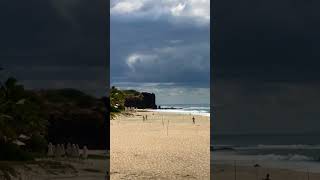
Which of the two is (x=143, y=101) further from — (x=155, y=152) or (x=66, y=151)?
(x=66, y=151)

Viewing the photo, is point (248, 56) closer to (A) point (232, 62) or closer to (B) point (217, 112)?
(A) point (232, 62)

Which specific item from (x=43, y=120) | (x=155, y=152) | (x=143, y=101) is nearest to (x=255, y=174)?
(x=43, y=120)

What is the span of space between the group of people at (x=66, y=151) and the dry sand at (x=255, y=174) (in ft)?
6.64

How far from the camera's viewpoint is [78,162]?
7930 mm

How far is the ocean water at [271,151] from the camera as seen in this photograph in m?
8.47

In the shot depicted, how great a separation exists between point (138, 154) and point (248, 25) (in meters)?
10.1

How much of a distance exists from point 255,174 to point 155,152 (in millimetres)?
9321

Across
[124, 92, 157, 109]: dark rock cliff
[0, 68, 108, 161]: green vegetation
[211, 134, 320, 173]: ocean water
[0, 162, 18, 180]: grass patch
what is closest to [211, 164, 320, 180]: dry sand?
[211, 134, 320, 173]: ocean water

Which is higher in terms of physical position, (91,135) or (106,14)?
(106,14)

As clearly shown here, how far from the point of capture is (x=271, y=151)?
11.0 m

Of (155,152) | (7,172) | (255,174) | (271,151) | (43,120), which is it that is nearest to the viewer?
(7,172)

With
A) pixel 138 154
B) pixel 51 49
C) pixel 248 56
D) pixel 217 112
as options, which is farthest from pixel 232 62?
pixel 138 154

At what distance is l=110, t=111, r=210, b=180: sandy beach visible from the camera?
43.4 ft

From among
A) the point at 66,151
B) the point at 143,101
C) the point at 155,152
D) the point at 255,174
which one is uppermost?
the point at 143,101
